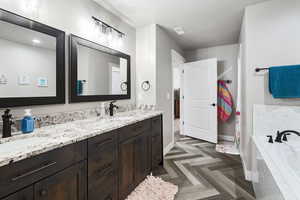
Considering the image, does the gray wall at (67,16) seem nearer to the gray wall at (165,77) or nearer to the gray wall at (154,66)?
the gray wall at (154,66)

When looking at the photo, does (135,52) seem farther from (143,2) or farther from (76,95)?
(76,95)

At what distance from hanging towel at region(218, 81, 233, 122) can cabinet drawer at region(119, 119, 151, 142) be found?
239 centimetres

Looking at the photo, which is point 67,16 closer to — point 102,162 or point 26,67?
point 26,67

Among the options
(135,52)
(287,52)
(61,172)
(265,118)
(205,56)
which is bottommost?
(61,172)

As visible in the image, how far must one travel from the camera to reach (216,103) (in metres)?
3.45

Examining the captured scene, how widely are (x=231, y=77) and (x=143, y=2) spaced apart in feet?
9.14

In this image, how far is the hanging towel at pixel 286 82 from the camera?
1.78 meters

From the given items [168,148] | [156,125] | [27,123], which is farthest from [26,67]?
[168,148]

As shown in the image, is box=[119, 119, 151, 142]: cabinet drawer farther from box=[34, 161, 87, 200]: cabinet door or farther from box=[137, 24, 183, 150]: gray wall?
box=[137, 24, 183, 150]: gray wall

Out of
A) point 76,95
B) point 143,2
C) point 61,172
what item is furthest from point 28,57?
point 143,2

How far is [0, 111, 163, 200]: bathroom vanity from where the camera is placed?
77 centimetres

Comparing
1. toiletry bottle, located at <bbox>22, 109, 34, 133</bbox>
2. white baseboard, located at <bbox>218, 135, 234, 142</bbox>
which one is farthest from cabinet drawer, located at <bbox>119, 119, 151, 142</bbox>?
white baseboard, located at <bbox>218, 135, 234, 142</bbox>

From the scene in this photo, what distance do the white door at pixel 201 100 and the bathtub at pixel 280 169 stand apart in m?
1.67

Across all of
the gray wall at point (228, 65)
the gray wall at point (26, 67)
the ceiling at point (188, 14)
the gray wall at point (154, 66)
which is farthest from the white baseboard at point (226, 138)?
the gray wall at point (26, 67)
